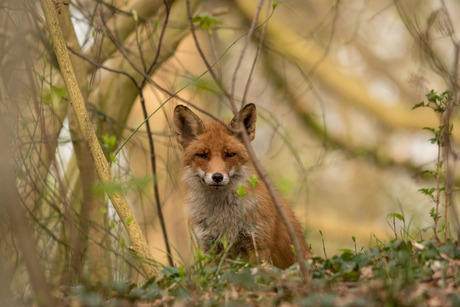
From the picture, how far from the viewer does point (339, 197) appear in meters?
16.9

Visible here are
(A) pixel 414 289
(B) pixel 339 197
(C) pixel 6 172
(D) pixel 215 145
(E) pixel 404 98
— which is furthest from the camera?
(B) pixel 339 197

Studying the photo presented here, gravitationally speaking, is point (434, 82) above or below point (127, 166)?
above

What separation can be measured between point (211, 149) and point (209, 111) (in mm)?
5812

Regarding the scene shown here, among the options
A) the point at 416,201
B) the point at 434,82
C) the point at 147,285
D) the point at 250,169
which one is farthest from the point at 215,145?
the point at 434,82

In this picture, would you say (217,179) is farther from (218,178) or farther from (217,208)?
(217,208)

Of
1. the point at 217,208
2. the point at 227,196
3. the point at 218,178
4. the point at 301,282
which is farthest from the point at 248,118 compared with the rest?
the point at 301,282

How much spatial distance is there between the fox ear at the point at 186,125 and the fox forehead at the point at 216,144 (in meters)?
0.08

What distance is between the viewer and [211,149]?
6.20 m

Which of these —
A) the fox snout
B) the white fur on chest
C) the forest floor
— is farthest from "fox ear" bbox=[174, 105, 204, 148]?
the forest floor

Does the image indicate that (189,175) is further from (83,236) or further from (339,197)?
(339,197)

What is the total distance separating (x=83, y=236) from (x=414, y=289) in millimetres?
5041

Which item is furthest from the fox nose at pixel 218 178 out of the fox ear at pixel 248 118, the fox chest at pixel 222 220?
the fox ear at pixel 248 118

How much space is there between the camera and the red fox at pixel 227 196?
5898 mm

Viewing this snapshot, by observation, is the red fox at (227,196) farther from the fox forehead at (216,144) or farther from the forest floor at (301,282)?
the forest floor at (301,282)
